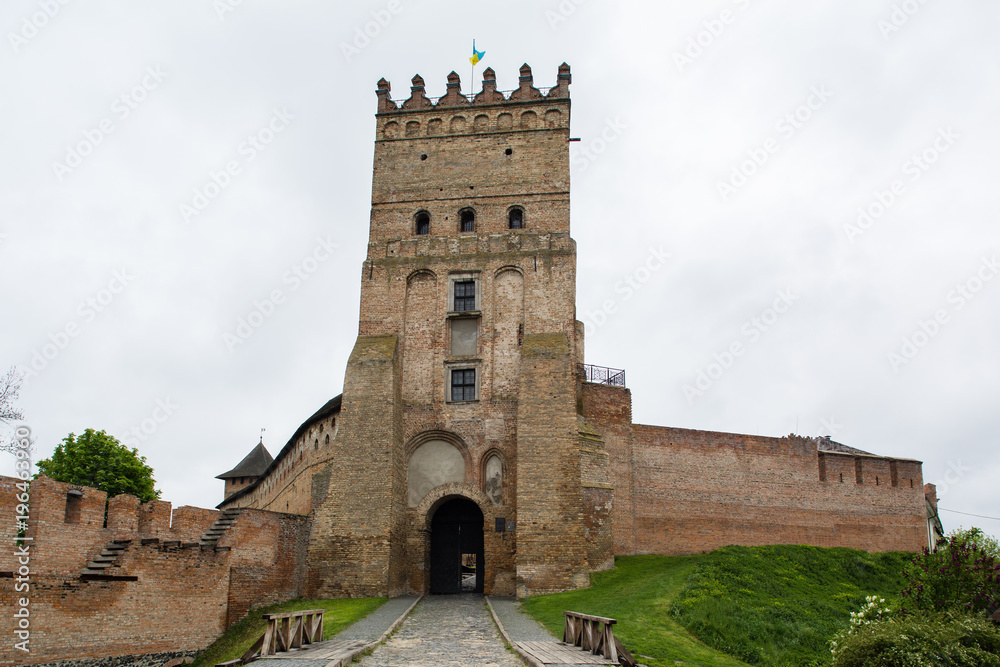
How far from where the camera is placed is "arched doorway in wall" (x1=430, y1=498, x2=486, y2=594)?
79.3 ft

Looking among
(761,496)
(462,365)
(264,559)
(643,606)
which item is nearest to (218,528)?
(264,559)

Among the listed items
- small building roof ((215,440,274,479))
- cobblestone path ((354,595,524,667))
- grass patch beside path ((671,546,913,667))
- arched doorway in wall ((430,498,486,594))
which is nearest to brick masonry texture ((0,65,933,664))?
arched doorway in wall ((430,498,486,594))

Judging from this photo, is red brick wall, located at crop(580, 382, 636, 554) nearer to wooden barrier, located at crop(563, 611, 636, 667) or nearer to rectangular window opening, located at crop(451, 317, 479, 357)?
rectangular window opening, located at crop(451, 317, 479, 357)

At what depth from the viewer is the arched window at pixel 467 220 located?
26641 millimetres

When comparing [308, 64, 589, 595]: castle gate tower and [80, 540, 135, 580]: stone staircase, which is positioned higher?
[308, 64, 589, 595]: castle gate tower

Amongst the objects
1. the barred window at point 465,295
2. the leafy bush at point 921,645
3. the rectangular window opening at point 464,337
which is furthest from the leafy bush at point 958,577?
the barred window at point 465,295

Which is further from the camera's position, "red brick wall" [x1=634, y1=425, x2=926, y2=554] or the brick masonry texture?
"red brick wall" [x1=634, y1=425, x2=926, y2=554]

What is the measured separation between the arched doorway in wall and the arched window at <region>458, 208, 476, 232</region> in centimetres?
863

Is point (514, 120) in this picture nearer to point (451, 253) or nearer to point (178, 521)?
point (451, 253)

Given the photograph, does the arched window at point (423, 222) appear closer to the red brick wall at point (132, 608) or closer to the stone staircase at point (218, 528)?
the stone staircase at point (218, 528)

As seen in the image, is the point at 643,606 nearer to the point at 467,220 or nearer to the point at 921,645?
the point at 921,645

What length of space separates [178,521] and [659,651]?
1208cm

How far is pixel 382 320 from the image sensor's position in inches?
985

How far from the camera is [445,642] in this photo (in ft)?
47.2
